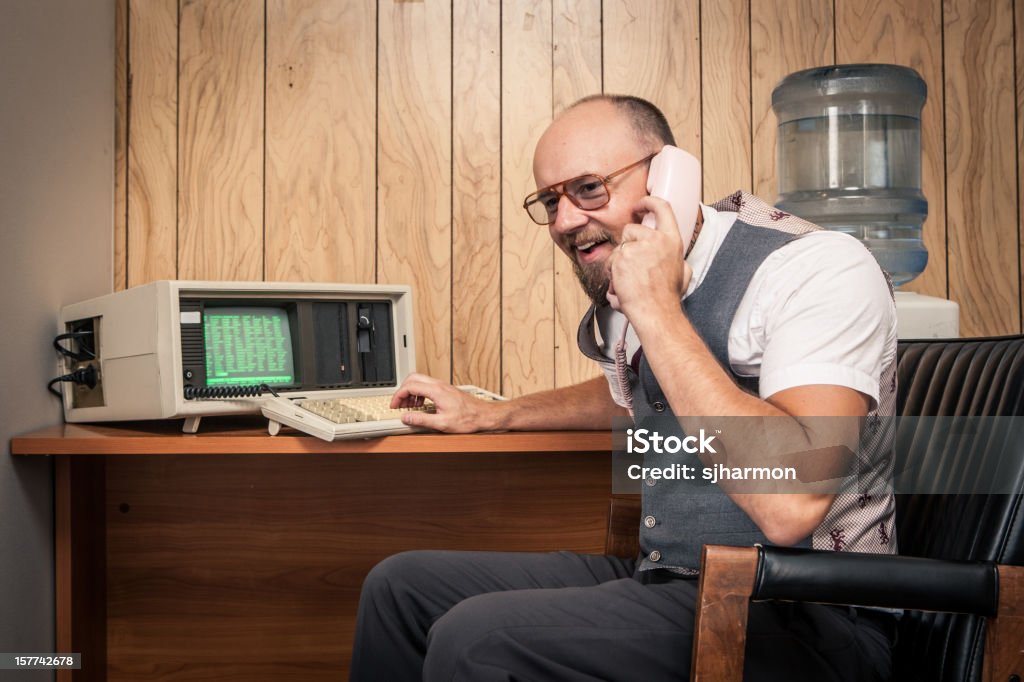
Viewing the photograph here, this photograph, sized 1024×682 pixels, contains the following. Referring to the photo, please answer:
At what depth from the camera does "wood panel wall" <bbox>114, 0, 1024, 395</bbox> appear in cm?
212

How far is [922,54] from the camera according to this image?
88.2 inches

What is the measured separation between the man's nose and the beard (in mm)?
64

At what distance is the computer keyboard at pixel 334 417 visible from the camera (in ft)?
4.88

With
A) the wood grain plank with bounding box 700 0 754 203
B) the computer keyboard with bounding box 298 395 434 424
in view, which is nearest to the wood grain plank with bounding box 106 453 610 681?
the computer keyboard with bounding box 298 395 434 424

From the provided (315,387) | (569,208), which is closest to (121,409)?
(315,387)

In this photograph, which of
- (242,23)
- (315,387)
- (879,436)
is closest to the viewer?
(879,436)

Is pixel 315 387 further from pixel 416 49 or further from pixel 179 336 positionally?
pixel 416 49

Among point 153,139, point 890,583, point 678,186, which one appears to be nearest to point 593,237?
point 678,186

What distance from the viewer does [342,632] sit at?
2.06 metres

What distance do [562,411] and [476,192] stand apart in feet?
2.43

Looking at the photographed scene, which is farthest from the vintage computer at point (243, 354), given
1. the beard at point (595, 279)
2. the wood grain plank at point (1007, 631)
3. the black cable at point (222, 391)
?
the wood grain plank at point (1007, 631)

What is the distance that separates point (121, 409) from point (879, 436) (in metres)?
1.28

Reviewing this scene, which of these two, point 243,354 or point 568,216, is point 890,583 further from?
point 243,354

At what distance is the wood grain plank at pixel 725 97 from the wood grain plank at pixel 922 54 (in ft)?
0.82
